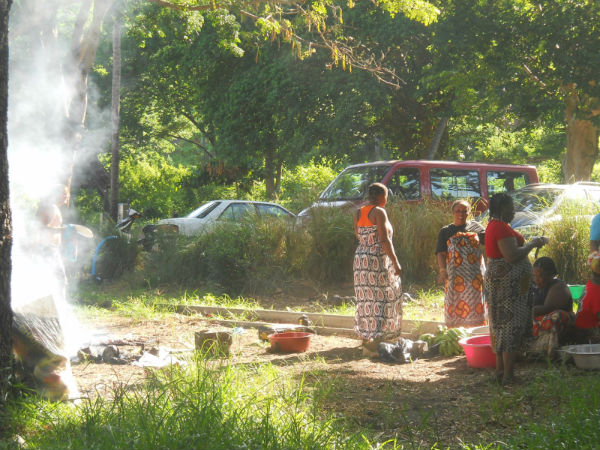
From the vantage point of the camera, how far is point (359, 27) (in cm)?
2134

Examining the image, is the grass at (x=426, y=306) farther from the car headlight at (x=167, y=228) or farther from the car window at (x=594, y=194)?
the car headlight at (x=167, y=228)

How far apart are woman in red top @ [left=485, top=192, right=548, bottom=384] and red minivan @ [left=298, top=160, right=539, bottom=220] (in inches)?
267

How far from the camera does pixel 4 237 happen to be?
4.26 metres

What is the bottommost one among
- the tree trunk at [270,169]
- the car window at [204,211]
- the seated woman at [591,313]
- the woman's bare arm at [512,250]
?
the seated woman at [591,313]

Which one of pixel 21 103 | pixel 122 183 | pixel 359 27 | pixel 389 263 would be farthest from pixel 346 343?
pixel 122 183

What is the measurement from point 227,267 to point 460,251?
585 cm

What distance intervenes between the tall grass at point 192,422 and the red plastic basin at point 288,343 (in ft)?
8.09

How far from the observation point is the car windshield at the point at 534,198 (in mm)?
12062

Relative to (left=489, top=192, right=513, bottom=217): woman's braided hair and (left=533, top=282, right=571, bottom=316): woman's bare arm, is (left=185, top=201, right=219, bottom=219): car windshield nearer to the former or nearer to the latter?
(left=533, top=282, right=571, bottom=316): woman's bare arm

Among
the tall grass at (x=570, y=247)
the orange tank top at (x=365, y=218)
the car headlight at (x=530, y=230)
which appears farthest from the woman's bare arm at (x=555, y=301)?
the car headlight at (x=530, y=230)

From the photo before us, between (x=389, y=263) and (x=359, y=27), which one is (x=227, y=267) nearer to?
(x=389, y=263)

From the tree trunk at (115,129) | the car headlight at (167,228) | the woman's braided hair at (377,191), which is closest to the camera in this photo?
the woman's braided hair at (377,191)

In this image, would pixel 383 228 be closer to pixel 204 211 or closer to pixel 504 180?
pixel 504 180

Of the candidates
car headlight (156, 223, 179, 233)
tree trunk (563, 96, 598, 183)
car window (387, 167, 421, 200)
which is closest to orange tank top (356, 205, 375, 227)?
car window (387, 167, 421, 200)
